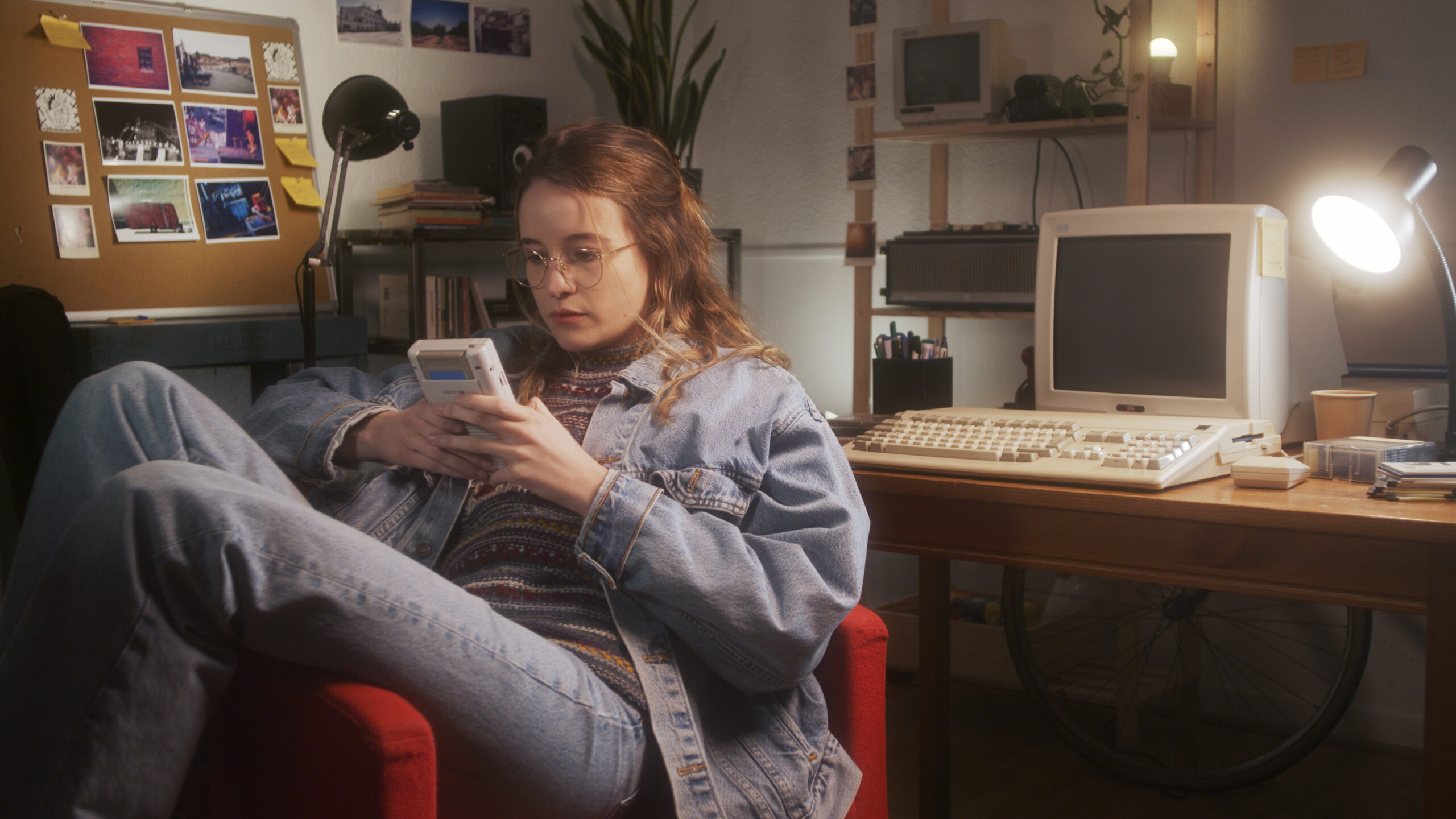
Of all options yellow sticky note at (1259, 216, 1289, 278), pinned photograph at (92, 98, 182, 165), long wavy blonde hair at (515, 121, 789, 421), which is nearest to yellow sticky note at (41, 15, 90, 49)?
pinned photograph at (92, 98, 182, 165)

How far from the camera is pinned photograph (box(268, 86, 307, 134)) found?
260 cm

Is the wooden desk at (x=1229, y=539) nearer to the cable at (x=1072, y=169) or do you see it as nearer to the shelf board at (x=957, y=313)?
the shelf board at (x=957, y=313)

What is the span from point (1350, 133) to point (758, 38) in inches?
61.8

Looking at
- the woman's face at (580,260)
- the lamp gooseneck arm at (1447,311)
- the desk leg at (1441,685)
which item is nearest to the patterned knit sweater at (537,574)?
the woman's face at (580,260)

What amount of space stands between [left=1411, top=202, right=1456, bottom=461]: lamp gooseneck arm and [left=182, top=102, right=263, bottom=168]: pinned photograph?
2242 millimetres

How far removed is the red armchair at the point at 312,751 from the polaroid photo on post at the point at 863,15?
2201 mm

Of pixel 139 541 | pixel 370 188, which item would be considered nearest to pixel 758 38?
pixel 370 188

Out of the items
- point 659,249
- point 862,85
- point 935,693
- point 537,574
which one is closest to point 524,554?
point 537,574

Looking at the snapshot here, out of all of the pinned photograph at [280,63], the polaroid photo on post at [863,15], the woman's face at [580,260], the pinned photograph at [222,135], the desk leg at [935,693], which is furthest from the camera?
the polaroid photo on post at [863,15]

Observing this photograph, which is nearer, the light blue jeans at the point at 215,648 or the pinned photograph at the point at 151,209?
the light blue jeans at the point at 215,648

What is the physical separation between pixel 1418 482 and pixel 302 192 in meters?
2.27

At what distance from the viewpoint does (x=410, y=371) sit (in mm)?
1459

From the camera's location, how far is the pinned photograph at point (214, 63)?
2457 millimetres

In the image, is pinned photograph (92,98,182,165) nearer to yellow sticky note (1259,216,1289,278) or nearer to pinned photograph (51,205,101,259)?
pinned photograph (51,205,101,259)
